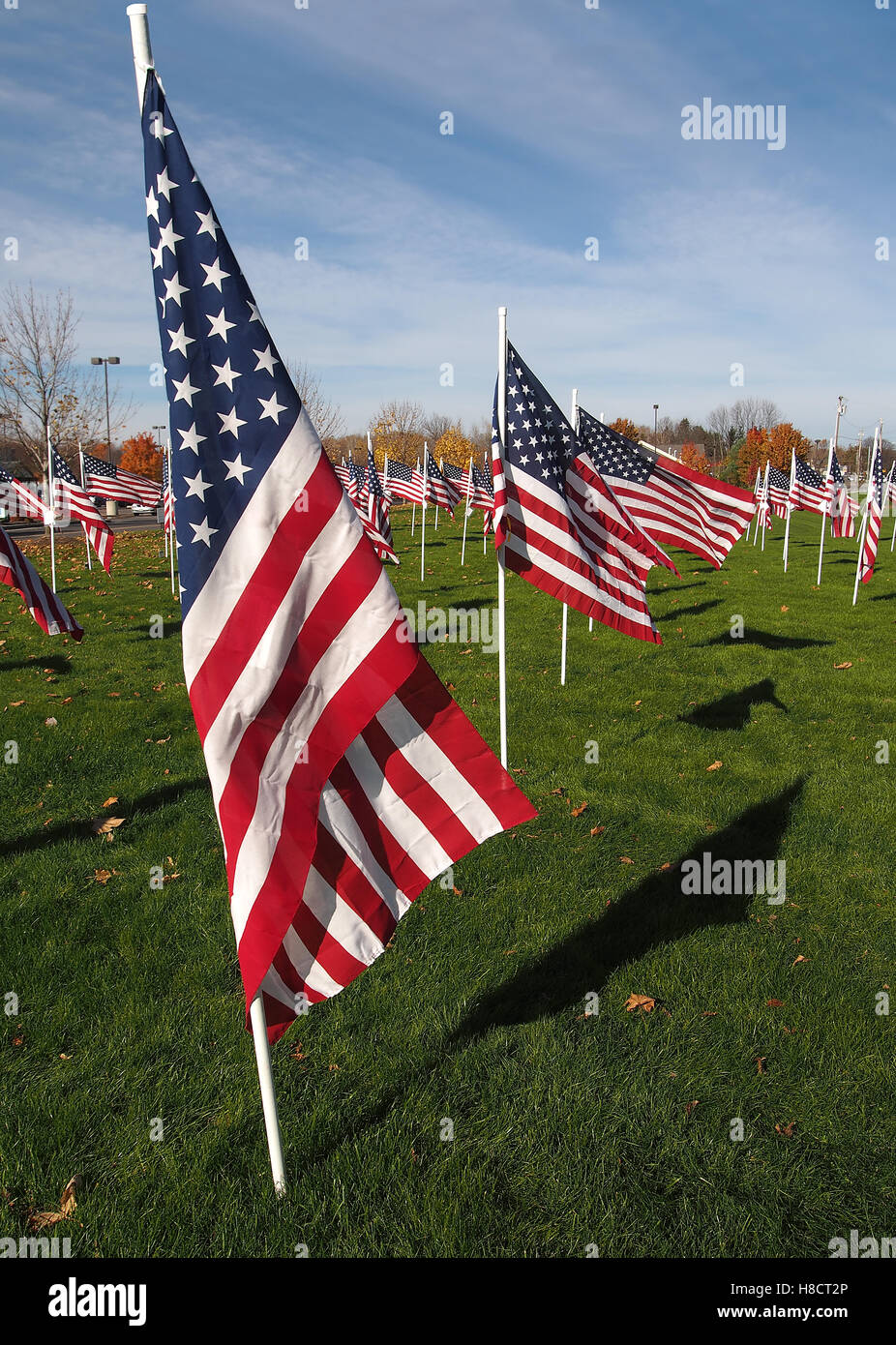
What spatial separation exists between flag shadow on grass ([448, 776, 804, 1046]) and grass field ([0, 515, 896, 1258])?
21 millimetres

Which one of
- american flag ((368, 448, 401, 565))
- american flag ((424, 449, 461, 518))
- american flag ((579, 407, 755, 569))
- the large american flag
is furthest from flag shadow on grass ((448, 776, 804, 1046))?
american flag ((424, 449, 461, 518))

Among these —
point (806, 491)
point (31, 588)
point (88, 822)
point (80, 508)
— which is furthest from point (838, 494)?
point (88, 822)

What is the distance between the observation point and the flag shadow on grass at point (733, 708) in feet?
29.8

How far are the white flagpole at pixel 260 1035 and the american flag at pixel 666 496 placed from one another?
653 cm

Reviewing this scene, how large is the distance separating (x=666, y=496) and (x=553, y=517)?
2.54 m

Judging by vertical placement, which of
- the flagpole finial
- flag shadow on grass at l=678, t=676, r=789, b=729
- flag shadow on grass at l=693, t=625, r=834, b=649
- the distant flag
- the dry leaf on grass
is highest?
the flagpole finial

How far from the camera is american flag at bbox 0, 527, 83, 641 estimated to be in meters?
9.25

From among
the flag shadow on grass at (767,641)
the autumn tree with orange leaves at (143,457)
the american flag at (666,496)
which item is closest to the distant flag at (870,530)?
the flag shadow on grass at (767,641)

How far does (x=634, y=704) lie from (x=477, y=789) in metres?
6.93

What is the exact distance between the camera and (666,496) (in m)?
8.73

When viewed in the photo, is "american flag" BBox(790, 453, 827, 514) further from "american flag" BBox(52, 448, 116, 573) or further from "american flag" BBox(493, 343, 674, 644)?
"american flag" BBox(52, 448, 116, 573)

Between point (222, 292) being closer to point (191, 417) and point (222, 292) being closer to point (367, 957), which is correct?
point (191, 417)

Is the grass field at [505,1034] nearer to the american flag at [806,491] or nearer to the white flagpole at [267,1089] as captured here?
the white flagpole at [267,1089]
